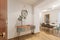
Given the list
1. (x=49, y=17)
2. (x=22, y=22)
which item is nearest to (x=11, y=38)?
(x=22, y=22)

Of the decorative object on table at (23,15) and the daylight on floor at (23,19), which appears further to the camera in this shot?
the decorative object on table at (23,15)

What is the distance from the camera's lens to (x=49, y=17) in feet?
40.1

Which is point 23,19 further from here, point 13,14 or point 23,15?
point 13,14

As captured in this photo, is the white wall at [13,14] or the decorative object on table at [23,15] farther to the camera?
the decorative object on table at [23,15]

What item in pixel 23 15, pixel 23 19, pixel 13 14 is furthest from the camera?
pixel 23 19

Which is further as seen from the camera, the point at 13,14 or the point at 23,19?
the point at 23,19

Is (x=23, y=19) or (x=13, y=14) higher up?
(x=13, y=14)

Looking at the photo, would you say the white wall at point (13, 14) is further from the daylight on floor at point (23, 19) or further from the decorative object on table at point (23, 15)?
the decorative object on table at point (23, 15)

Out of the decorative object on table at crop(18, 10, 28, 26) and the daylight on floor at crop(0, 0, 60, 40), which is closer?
the daylight on floor at crop(0, 0, 60, 40)

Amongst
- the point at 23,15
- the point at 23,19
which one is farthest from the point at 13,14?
the point at 23,19

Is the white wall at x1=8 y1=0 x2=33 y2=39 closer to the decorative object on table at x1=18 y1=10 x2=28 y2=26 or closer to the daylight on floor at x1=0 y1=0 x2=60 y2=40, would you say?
the daylight on floor at x1=0 y1=0 x2=60 y2=40

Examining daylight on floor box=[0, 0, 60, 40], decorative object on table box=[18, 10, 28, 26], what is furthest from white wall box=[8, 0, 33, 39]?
decorative object on table box=[18, 10, 28, 26]

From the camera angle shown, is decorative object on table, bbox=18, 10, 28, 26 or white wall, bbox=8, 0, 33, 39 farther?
decorative object on table, bbox=18, 10, 28, 26

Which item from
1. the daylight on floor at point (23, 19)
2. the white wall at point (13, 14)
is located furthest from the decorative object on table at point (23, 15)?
the white wall at point (13, 14)
